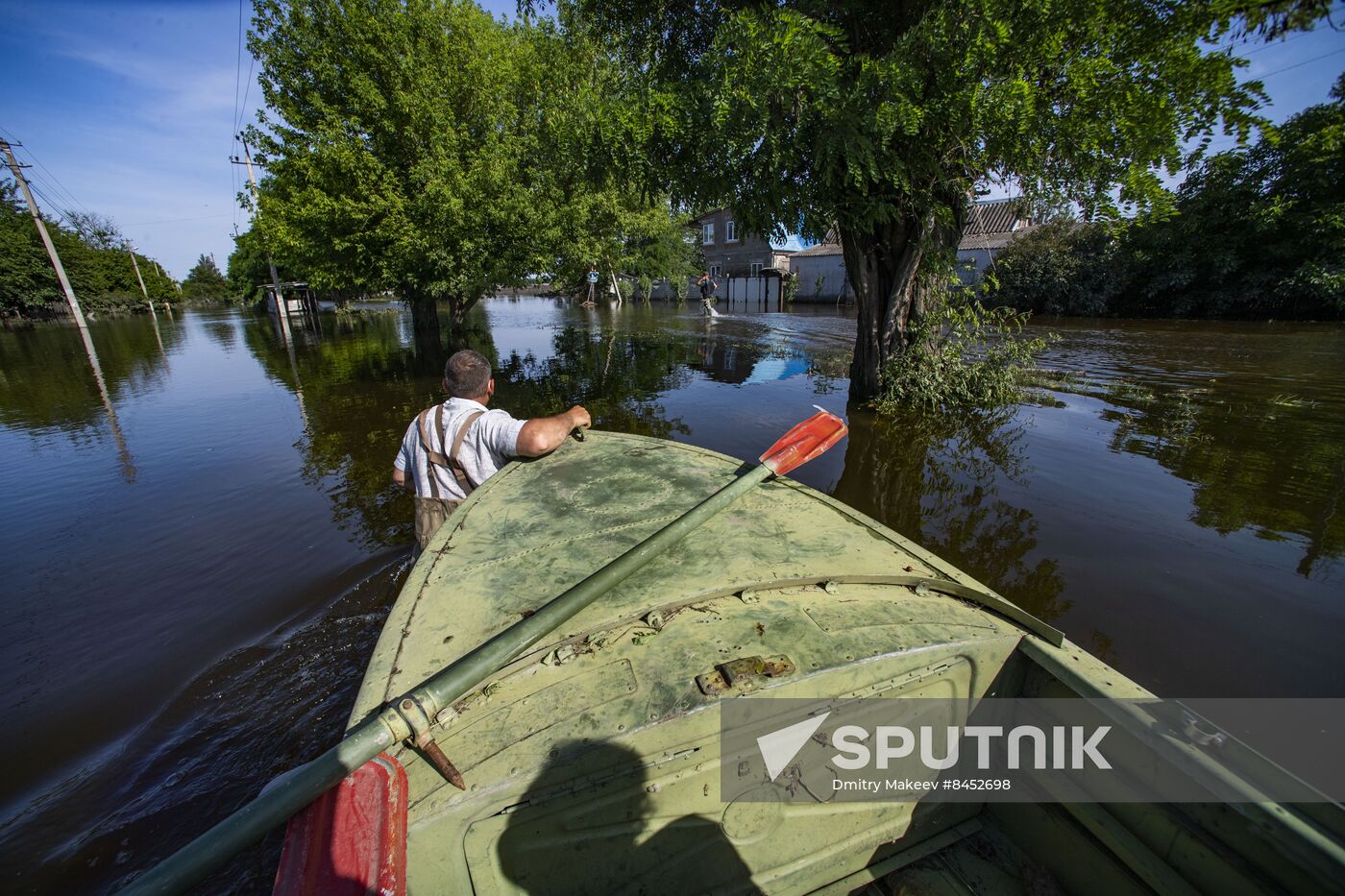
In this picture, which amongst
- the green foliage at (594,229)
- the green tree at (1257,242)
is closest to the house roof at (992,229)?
the green tree at (1257,242)

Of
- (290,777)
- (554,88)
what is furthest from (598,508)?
(554,88)

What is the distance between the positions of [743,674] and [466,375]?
2574mm

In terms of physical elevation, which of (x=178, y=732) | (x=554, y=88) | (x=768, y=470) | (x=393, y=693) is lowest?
(x=178, y=732)

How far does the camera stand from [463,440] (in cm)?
334

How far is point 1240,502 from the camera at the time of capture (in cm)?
518

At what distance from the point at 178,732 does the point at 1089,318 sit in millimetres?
29934

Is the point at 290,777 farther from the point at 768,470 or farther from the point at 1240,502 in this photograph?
the point at 1240,502

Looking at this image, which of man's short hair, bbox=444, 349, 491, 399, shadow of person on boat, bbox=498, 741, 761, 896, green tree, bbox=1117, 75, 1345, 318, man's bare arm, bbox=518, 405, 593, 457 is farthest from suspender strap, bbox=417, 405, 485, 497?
green tree, bbox=1117, 75, 1345, 318

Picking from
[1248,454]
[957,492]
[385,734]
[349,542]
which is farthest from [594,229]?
[385,734]

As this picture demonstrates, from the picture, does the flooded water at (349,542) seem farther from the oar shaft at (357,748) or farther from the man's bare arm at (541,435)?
the man's bare arm at (541,435)

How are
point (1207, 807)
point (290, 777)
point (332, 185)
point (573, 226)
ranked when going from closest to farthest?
point (290, 777), point (1207, 807), point (332, 185), point (573, 226)

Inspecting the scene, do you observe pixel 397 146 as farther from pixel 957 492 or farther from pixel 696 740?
pixel 696 740

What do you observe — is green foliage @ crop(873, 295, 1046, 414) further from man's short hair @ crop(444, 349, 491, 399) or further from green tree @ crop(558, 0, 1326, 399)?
man's short hair @ crop(444, 349, 491, 399)

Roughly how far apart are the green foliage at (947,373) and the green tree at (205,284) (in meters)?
100
